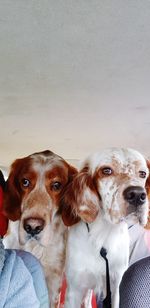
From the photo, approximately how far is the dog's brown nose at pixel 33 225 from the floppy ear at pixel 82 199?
3.9 inches

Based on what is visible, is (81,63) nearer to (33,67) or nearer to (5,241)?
(33,67)

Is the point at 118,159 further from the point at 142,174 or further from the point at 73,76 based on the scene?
the point at 73,76

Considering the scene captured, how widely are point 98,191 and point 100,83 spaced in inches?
16.9

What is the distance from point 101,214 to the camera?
139cm

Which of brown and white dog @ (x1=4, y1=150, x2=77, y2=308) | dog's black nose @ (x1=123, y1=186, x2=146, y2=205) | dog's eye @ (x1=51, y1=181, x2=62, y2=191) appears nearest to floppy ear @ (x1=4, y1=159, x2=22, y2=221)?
brown and white dog @ (x1=4, y1=150, x2=77, y2=308)

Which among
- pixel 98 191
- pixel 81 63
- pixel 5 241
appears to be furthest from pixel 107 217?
pixel 81 63

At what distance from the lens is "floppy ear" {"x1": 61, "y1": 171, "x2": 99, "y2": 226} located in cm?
136

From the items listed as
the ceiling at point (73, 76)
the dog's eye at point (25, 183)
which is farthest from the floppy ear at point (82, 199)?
the ceiling at point (73, 76)

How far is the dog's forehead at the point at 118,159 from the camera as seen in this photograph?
4.42 feet

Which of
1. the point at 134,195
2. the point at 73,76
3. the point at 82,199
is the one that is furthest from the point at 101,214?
the point at 73,76

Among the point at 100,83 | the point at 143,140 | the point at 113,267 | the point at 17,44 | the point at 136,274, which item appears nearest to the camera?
the point at 136,274

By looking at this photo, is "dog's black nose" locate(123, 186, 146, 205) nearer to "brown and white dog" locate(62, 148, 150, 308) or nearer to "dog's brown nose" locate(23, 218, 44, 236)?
"brown and white dog" locate(62, 148, 150, 308)

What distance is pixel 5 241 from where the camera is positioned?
1.48 metres

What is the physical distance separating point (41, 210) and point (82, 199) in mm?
128
